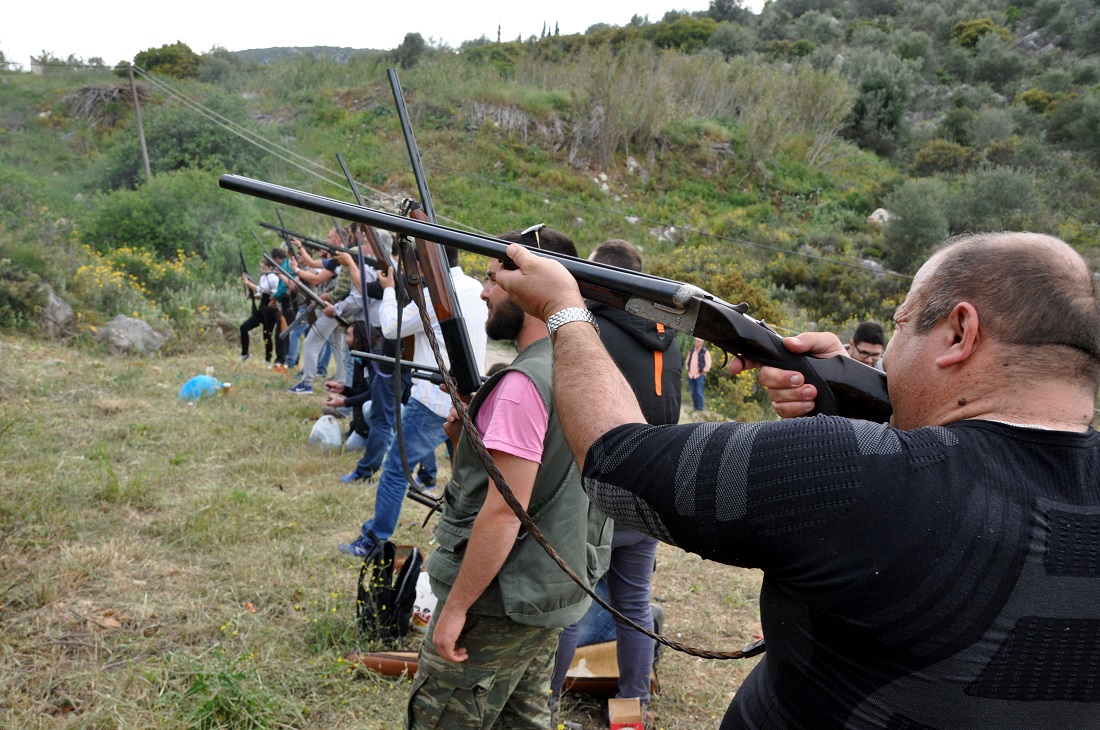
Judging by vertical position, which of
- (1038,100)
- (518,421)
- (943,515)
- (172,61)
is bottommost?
(518,421)

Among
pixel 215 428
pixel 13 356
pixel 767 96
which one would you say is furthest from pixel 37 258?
pixel 767 96

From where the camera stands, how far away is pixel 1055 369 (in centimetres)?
121

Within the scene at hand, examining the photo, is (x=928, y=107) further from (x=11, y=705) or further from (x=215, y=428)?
(x=11, y=705)

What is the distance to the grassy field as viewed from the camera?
11.4ft

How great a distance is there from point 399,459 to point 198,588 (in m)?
1.49

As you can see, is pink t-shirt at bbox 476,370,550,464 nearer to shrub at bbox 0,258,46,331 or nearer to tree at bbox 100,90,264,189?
shrub at bbox 0,258,46,331

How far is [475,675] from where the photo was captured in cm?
251

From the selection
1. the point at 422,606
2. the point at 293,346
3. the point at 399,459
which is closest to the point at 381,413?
the point at 399,459

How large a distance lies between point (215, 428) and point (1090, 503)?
8.67 meters

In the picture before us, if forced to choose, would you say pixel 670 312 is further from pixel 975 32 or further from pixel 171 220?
pixel 975 32

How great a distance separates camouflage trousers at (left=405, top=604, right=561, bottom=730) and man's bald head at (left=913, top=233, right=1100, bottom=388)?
182cm

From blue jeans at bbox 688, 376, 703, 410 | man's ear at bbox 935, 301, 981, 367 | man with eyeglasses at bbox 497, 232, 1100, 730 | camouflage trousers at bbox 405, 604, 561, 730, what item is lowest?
blue jeans at bbox 688, 376, 703, 410

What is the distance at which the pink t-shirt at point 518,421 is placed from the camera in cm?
239

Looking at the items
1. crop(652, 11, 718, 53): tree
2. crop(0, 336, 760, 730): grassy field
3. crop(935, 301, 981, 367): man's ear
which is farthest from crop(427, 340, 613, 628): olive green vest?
crop(652, 11, 718, 53): tree
